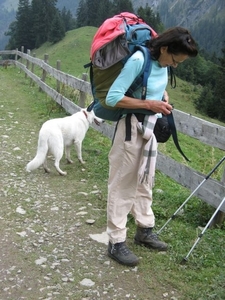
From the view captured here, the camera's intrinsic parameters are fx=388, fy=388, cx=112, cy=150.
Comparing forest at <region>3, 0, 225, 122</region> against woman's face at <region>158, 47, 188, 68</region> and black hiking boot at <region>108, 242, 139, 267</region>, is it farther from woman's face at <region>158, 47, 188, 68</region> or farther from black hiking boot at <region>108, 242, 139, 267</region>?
woman's face at <region>158, 47, 188, 68</region>

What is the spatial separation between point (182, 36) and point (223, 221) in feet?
8.27

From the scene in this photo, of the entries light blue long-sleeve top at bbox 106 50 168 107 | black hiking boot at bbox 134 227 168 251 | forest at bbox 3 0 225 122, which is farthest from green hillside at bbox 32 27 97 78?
light blue long-sleeve top at bbox 106 50 168 107

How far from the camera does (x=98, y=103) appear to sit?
363 centimetres

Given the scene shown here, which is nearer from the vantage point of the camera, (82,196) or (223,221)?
(223,221)

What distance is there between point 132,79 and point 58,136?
3.07 metres

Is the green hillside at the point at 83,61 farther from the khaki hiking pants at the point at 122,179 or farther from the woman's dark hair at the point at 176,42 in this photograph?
the woman's dark hair at the point at 176,42

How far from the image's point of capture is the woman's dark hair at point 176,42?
3.15 m

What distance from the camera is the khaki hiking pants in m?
3.56

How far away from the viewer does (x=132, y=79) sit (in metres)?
3.22

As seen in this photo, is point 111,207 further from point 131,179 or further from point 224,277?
point 224,277

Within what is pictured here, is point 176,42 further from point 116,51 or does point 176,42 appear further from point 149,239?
point 149,239

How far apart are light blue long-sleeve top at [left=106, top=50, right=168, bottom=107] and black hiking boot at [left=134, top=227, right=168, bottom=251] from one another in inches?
59.5

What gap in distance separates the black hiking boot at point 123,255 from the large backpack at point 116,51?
1.32m

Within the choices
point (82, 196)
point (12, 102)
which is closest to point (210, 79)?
point (12, 102)
